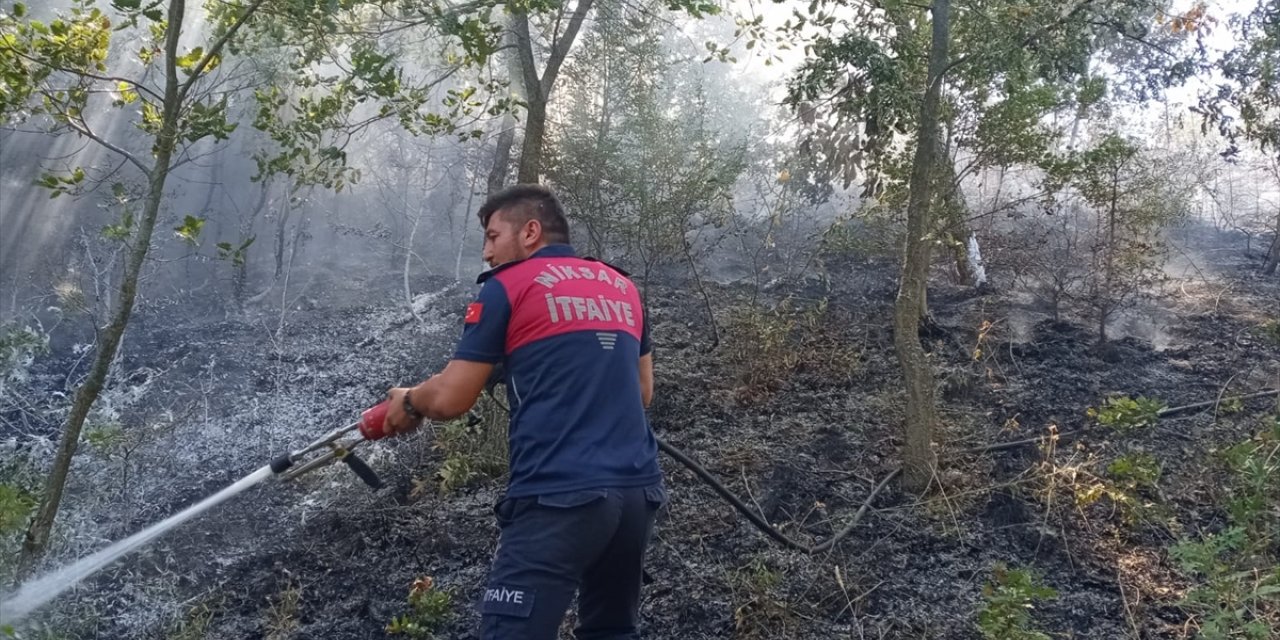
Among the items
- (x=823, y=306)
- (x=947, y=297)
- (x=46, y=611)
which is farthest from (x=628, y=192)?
(x=46, y=611)

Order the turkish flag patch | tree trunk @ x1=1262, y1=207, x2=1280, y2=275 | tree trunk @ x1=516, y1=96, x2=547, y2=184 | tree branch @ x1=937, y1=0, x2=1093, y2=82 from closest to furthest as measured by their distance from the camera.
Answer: the turkish flag patch
tree branch @ x1=937, y1=0, x2=1093, y2=82
tree trunk @ x1=516, y1=96, x2=547, y2=184
tree trunk @ x1=1262, y1=207, x2=1280, y2=275

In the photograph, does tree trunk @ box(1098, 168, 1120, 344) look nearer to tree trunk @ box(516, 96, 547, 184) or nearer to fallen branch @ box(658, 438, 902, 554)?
fallen branch @ box(658, 438, 902, 554)

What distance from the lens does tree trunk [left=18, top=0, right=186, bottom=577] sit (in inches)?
143

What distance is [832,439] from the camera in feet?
19.6

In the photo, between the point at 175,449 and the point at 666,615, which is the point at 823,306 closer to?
the point at 666,615

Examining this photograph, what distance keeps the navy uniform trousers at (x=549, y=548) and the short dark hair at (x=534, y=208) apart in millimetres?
850

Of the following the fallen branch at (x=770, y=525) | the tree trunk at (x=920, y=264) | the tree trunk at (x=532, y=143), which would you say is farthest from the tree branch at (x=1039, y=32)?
the tree trunk at (x=532, y=143)

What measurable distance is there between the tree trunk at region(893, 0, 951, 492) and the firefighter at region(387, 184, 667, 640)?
2396mm

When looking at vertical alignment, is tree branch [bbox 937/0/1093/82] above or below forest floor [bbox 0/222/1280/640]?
above

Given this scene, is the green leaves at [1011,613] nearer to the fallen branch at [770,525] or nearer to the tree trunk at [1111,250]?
the fallen branch at [770,525]

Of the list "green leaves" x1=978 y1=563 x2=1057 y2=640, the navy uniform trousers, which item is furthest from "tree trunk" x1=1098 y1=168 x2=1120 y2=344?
the navy uniform trousers

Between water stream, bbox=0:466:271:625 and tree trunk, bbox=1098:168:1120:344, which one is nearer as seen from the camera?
water stream, bbox=0:466:271:625

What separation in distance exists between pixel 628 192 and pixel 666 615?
3930mm

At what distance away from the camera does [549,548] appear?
8.60 feet
